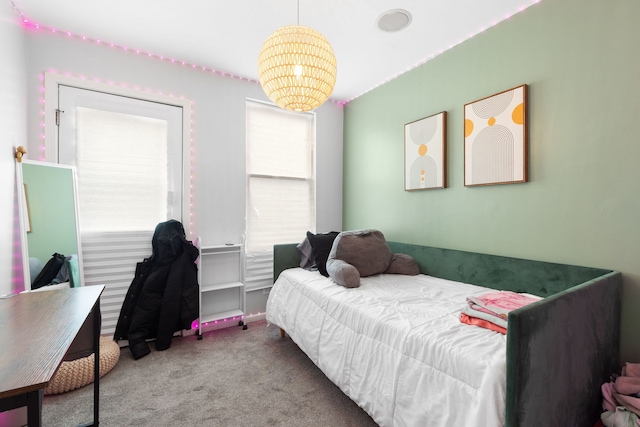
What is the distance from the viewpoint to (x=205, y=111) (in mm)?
2826

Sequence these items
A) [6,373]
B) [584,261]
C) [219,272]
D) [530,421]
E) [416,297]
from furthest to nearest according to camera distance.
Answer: [219,272], [416,297], [584,261], [530,421], [6,373]

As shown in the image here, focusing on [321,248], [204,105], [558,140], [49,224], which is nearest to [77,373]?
[49,224]

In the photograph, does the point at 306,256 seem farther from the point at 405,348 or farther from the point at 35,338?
the point at 35,338

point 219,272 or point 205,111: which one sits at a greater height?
point 205,111

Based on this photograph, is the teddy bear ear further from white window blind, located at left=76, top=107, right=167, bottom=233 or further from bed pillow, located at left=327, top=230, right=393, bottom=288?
white window blind, located at left=76, top=107, right=167, bottom=233

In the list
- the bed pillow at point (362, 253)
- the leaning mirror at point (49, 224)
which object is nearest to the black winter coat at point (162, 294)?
the leaning mirror at point (49, 224)

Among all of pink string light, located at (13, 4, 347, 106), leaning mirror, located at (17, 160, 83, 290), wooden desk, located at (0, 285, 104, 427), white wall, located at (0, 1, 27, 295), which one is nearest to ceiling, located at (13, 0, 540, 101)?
pink string light, located at (13, 4, 347, 106)

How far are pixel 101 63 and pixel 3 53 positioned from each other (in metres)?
A: 0.76

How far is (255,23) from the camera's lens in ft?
6.99

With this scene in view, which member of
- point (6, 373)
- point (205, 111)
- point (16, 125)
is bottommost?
point (6, 373)

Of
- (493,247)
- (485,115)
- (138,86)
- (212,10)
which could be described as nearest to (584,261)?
(493,247)

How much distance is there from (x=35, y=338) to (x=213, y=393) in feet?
4.07

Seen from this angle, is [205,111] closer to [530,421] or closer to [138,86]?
[138,86]

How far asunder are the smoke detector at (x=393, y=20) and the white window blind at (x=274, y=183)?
143 cm
